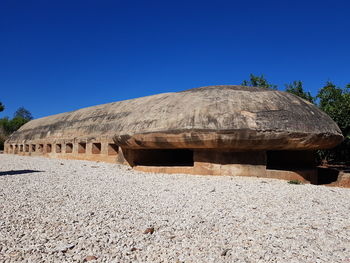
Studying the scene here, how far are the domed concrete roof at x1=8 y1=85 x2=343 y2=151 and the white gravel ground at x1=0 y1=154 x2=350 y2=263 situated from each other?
5.53 feet

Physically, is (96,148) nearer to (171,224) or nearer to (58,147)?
(58,147)

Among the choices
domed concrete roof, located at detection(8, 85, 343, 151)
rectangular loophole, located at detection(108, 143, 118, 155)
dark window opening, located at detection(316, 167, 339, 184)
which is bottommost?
dark window opening, located at detection(316, 167, 339, 184)

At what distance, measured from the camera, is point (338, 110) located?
1245 centimetres

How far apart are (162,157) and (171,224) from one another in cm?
726

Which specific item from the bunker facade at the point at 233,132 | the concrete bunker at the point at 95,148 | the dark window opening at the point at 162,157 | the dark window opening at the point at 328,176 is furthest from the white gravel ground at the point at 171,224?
the concrete bunker at the point at 95,148

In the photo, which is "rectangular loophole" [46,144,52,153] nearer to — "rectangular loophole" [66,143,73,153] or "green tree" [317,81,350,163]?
"rectangular loophole" [66,143,73,153]

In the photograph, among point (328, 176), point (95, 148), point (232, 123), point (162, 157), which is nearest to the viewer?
point (232, 123)

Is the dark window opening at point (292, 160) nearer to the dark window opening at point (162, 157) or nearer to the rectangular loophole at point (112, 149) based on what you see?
the dark window opening at point (162, 157)

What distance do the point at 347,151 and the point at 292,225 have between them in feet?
39.3

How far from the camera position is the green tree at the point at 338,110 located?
1230cm

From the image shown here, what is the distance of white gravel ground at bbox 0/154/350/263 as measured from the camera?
260 centimetres

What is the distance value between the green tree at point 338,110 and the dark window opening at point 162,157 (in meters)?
6.88

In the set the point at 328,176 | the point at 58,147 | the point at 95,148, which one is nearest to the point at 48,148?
the point at 58,147

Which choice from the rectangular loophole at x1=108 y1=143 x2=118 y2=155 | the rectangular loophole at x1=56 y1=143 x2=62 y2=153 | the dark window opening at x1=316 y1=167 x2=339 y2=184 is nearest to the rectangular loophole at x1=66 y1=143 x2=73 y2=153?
the rectangular loophole at x1=56 y1=143 x2=62 y2=153
